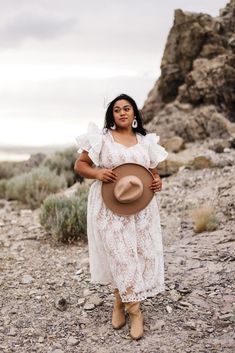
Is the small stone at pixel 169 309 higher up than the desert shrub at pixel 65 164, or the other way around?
the desert shrub at pixel 65 164

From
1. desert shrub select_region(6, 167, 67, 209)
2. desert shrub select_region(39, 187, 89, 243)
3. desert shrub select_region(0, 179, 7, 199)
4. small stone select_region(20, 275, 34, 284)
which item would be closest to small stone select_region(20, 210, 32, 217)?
desert shrub select_region(6, 167, 67, 209)

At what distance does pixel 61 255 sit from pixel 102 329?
227 cm

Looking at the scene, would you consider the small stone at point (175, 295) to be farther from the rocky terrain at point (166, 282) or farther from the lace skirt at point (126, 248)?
the lace skirt at point (126, 248)

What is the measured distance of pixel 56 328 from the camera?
4168 mm

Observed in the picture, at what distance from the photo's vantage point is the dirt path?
3.88 metres

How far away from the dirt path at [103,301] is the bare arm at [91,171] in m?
1.31

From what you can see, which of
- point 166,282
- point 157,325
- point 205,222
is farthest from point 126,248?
point 205,222

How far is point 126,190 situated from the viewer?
148 inches

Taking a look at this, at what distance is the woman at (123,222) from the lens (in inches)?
151

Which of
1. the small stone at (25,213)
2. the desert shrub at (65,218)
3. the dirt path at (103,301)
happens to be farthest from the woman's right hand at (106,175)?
the small stone at (25,213)

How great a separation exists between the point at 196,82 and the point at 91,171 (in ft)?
39.8

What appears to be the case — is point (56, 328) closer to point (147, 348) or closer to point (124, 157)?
point (147, 348)

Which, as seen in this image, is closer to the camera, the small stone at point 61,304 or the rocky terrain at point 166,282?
the rocky terrain at point 166,282

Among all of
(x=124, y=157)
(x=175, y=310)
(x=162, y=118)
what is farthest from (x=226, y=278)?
(x=162, y=118)
